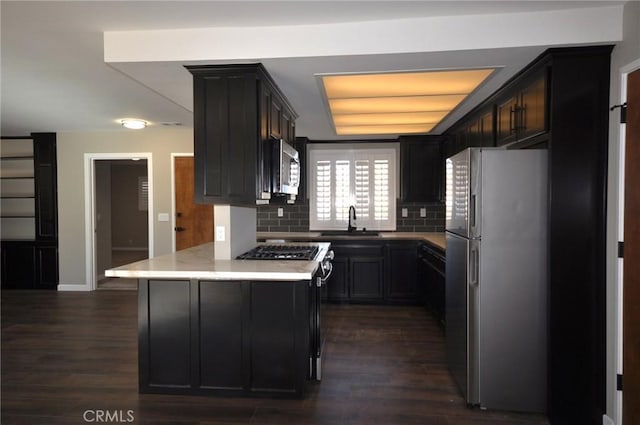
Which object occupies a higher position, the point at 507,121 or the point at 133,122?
the point at 133,122

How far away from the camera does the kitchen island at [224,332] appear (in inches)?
95.5

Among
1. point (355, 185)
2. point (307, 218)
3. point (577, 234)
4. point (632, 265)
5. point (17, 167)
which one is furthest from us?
point (17, 167)

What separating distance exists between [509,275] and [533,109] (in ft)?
3.51

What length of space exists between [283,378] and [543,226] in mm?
1870

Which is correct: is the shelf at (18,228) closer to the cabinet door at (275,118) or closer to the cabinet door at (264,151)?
the cabinet door at (275,118)

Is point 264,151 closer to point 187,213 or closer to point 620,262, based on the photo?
point 620,262

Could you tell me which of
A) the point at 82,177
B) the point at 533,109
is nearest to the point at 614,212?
the point at 533,109

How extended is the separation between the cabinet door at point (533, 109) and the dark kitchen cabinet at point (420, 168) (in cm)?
241

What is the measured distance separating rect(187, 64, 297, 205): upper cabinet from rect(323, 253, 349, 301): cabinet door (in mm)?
2398

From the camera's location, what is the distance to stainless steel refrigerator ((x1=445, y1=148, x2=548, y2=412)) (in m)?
2.30

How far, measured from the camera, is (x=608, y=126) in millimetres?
2191

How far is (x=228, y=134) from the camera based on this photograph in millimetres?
2582

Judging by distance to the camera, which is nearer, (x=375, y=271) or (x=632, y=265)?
(x=632, y=265)

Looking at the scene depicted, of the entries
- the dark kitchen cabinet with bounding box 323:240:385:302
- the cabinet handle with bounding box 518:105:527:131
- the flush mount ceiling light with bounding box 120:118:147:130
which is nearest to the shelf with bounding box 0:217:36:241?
the flush mount ceiling light with bounding box 120:118:147:130
